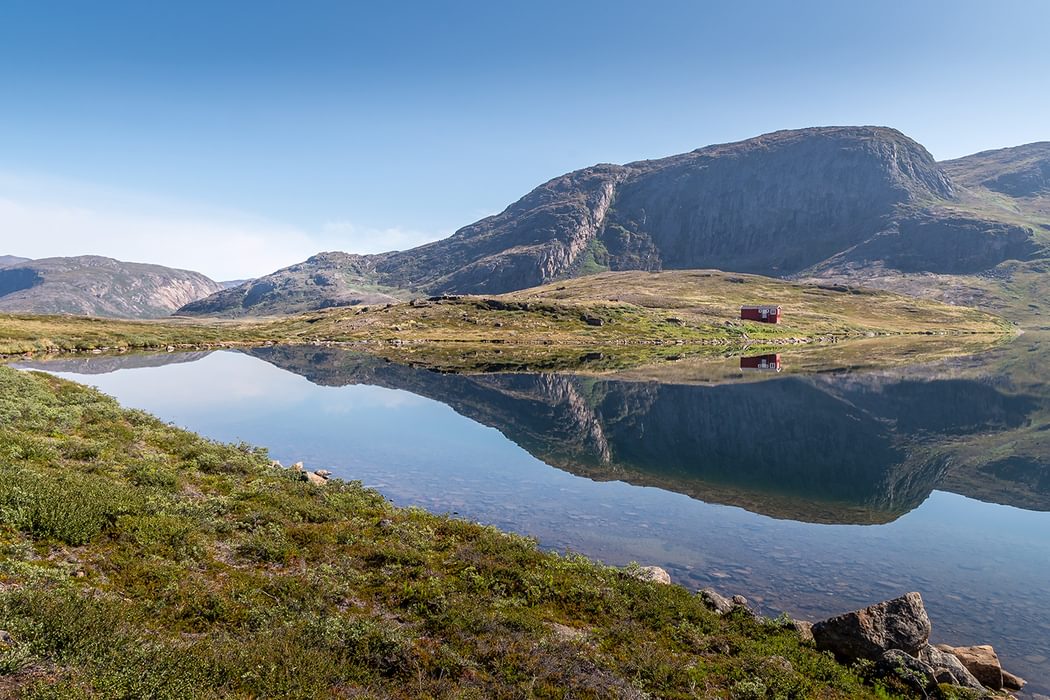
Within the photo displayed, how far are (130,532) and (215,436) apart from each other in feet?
118

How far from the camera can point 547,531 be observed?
30.5 metres

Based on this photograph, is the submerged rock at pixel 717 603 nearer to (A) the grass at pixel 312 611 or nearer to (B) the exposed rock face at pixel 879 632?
(A) the grass at pixel 312 611

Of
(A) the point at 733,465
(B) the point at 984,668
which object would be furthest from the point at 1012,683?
(A) the point at 733,465

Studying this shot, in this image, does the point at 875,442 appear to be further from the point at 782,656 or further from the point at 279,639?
the point at 279,639

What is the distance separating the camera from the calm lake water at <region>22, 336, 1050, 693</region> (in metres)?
25.6

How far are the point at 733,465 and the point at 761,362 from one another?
79282 mm

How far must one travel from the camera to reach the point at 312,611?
48.8ft

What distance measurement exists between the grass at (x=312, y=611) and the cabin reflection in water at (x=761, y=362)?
326 feet

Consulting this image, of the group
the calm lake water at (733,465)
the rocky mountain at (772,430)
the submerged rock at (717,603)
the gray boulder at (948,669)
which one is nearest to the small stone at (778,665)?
the submerged rock at (717,603)

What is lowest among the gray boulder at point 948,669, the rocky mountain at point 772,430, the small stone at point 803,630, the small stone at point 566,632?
the rocky mountain at point 772,430

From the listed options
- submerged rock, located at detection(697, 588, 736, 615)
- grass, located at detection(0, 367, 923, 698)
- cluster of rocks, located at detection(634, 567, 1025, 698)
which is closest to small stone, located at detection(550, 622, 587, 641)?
grass, located at detection(0, 367, 923, 698)

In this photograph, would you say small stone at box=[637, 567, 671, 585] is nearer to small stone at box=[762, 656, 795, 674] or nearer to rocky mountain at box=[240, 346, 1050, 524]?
small stone at box=[762, 656, 795, 674]

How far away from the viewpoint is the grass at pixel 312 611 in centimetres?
1112

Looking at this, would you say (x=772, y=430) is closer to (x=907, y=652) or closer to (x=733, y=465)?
(x=733, y=465)
